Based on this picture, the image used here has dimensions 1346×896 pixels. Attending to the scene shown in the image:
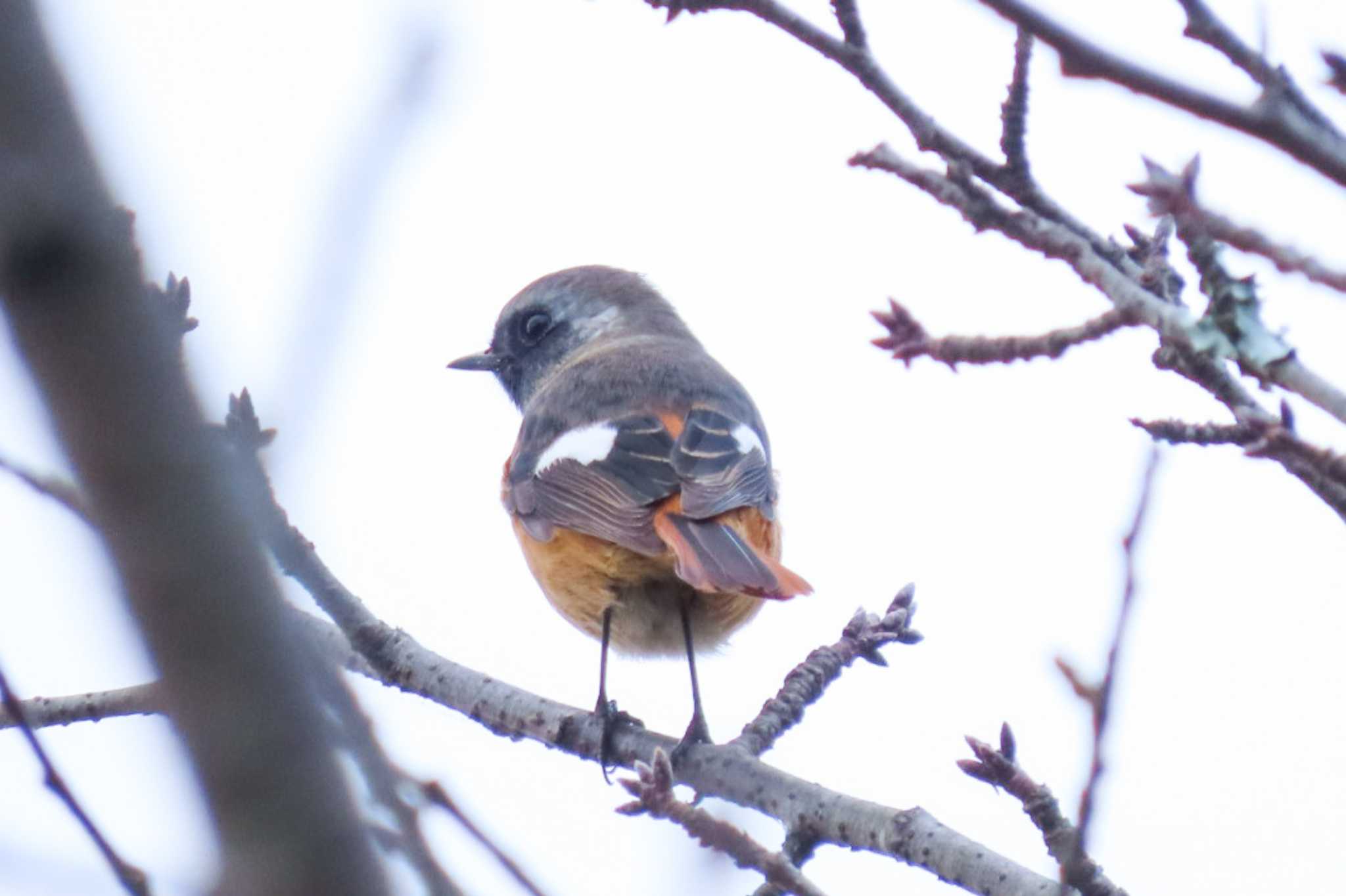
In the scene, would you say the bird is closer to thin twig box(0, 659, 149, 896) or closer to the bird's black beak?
the bird's black beak

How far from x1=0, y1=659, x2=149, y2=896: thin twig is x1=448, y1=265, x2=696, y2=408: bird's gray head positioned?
582cm

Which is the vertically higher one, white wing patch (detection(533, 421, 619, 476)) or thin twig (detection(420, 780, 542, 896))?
white wing patch (detection(533, 421, 619, 476))

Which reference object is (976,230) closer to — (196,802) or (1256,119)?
(1256,119)

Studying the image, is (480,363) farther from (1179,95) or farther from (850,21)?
(1179,95)

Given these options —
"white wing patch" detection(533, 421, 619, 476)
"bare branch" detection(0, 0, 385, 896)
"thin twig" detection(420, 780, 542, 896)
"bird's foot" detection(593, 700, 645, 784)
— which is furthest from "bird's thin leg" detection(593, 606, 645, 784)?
"bare branch" detection(0, 0, 385, 896)

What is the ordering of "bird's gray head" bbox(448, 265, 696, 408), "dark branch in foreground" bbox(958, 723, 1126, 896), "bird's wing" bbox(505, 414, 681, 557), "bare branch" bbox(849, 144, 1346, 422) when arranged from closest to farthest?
"bare branch" bbox(849, 144, 1346, 422)
"dark branch in foreground" bbox(958, 723, 1126, 896)
"bird's wing" bbox(505, 414, 681, 557)
"bird's gray head" bbox(448, 265, 696, 408)

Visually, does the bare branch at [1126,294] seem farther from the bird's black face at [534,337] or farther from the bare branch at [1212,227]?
the bird's black face at [534,337]

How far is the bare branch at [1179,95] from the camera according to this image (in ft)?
4.64

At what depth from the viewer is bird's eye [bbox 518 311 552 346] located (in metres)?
8.09

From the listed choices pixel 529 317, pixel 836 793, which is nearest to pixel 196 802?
pixel 836 793

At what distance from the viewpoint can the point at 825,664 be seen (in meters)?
4.64

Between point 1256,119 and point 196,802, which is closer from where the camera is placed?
point 196,802

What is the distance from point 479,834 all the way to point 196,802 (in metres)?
0.81

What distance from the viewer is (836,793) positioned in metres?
3.71
